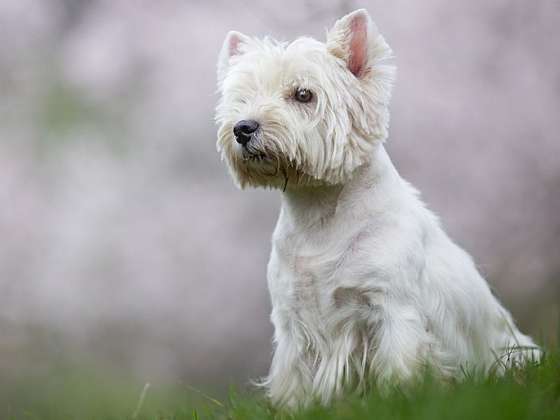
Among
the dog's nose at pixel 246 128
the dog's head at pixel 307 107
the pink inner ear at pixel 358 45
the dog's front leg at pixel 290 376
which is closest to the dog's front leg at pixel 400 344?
the dog's front leg at pixel 290 376

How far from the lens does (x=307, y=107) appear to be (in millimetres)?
4355

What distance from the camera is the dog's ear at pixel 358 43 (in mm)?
4456

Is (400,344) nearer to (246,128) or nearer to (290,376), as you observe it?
(290,376)

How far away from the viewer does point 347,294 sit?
4.36m

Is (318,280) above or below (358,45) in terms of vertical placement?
below

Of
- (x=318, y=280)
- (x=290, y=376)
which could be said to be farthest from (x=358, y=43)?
(x=290, y=376)

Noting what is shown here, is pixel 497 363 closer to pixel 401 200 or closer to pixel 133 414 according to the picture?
pixel 401 200

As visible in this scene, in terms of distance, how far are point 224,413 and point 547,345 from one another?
192 cm

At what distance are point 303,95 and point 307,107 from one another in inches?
2.4

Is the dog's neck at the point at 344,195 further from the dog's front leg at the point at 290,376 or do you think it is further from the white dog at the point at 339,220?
the dog's front leg at the point at 290,376

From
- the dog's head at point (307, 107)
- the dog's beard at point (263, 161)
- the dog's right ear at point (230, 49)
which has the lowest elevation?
the dog's beard at point (263, 161)

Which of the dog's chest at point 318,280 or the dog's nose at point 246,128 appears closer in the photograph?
the dog's nose at point 246,128

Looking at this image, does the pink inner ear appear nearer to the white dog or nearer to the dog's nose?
the white dog

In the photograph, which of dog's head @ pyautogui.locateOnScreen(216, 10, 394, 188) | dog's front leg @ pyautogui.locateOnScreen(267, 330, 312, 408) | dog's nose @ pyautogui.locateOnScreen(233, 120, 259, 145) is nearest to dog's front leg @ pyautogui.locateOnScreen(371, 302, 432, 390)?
dog's front leg @ pyautogui.locateOnScreen(267, 330, 312, 408)
